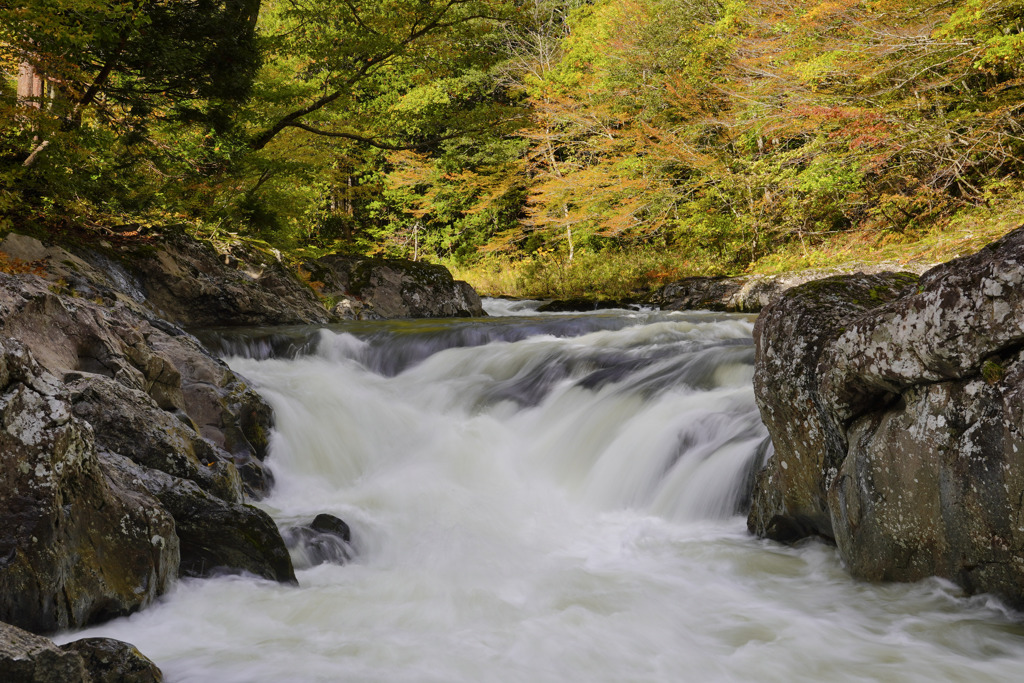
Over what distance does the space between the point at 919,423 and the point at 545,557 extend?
215 centimetres

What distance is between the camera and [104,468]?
129 inches

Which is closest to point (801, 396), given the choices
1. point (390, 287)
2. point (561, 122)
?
point (390, 287)

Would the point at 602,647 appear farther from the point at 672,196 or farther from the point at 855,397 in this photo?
the point at 672,196

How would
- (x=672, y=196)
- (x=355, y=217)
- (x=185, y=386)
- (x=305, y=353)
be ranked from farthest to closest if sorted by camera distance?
1. (x=355, y=217)
2. (x=672, y=196)
3. (x=305, y=353)
4. (x=185, y=386)

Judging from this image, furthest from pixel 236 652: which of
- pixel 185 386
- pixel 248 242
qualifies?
pixel 248 242

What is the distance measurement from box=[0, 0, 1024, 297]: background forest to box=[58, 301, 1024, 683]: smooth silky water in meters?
3.54

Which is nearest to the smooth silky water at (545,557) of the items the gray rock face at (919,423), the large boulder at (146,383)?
the gray rock face at (919,423)

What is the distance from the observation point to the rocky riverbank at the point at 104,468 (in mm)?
2656

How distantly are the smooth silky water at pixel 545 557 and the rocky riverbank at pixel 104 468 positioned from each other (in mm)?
164

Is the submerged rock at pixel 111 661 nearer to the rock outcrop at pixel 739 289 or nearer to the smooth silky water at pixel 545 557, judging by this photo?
the smooth silky water at pixel 545 557

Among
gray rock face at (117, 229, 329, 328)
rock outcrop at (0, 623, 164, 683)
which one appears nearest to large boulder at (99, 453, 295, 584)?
rock outcrop at (0, 623, 164, 683)

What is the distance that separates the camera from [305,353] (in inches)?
330

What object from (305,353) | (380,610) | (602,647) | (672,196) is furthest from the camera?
(672,196)

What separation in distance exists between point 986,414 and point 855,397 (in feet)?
2.19
